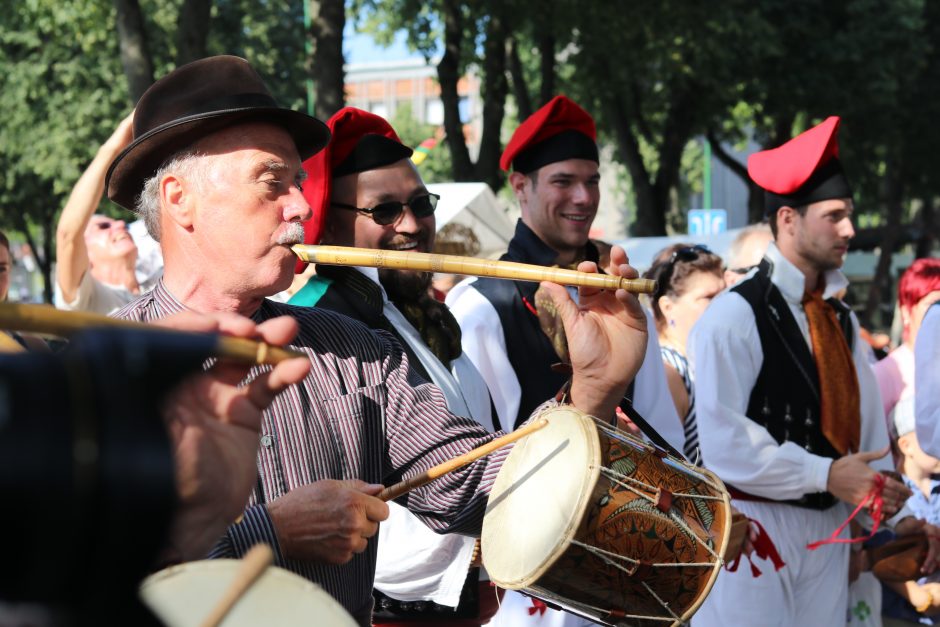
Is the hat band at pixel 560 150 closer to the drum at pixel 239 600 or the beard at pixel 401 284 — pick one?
the beard at pixel 401 284

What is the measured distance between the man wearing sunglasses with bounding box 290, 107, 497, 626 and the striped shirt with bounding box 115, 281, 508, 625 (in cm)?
80

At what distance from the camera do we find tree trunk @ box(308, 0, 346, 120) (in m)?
10.2

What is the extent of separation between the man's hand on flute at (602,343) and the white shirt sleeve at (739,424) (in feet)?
6.59

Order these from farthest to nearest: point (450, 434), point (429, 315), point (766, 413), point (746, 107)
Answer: point (746, 107), point (766, 413), point (429, 315), point (450, 434)

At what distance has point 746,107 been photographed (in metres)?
22.0

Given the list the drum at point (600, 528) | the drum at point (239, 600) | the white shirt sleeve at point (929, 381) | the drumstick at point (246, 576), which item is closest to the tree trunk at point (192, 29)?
the white shirt sleeve at point (929, 381)

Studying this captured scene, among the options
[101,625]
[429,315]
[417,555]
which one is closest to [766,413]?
[429,315]

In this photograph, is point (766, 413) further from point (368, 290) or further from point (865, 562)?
point (368, 290)

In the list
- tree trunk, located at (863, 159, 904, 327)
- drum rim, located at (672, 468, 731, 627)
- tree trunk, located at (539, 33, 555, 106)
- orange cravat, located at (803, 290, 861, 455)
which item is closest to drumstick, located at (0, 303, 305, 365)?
drum rim, located at (672, 468, 731, 627)

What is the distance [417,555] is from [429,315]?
91 cm

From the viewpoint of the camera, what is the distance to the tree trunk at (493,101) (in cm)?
1557

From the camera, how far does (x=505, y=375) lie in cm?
416

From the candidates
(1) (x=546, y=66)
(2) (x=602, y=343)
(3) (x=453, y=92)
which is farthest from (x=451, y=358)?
(1) (x=546, y=66)

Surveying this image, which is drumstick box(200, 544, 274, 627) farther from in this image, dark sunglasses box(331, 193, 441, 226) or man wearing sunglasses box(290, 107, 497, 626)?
dark sunglasses box(331, 193, 441, 226)
